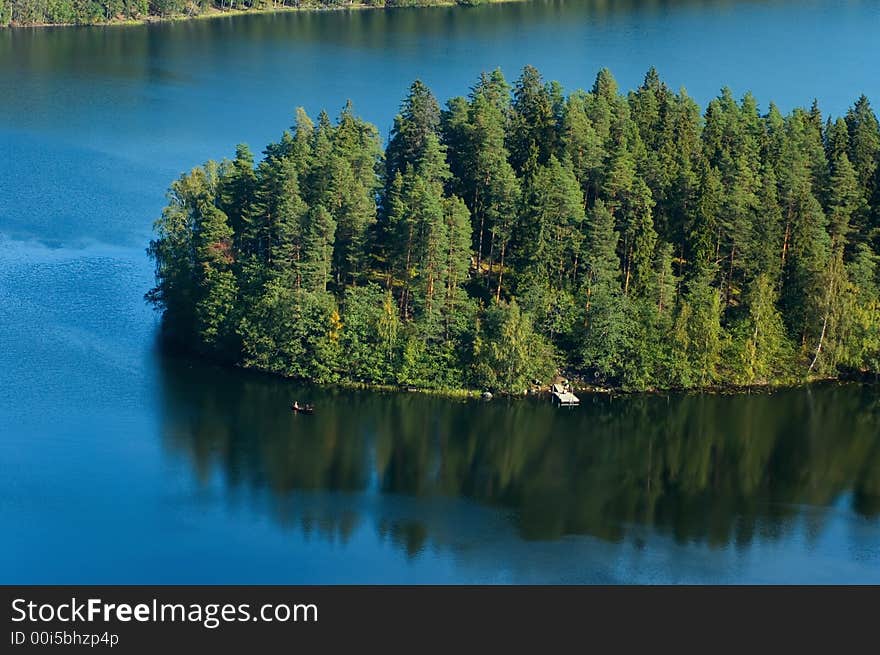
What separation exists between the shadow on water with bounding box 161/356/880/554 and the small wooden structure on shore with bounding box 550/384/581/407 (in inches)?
23.8

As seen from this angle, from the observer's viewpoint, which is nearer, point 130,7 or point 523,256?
point 523,256

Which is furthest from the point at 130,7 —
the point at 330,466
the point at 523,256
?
the point at 330,466

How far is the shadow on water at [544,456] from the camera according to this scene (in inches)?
2603

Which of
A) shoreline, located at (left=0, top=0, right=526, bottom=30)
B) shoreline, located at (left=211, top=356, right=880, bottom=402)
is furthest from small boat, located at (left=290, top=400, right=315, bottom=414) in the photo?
shoreline, located at (left=0, top=0, right=526, bottom=30)

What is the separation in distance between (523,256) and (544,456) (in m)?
14.1

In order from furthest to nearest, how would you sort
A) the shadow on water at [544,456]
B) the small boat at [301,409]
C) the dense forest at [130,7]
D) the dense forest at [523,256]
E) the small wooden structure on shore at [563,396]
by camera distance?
1. the dense forest at [130,7]
2. the dense forest at [523,256]
3. the small wooden structure on shore at [563,396]
4. the small boat at [301,409]
5. the shadow on water at [544,456]

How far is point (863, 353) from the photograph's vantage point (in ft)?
266

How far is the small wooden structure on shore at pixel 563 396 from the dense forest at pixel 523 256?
81 cm

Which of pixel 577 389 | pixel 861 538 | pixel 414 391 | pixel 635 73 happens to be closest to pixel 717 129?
pixel 577 389

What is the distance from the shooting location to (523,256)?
3209 inches

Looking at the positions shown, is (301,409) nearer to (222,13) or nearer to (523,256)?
(523,256)

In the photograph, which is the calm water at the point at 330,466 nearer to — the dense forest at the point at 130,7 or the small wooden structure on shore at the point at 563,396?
the small wooden structure on shore at the point at 563,396

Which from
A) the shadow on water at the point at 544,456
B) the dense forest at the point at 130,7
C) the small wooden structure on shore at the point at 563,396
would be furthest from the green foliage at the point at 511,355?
the dense forest at the point at 130,7
